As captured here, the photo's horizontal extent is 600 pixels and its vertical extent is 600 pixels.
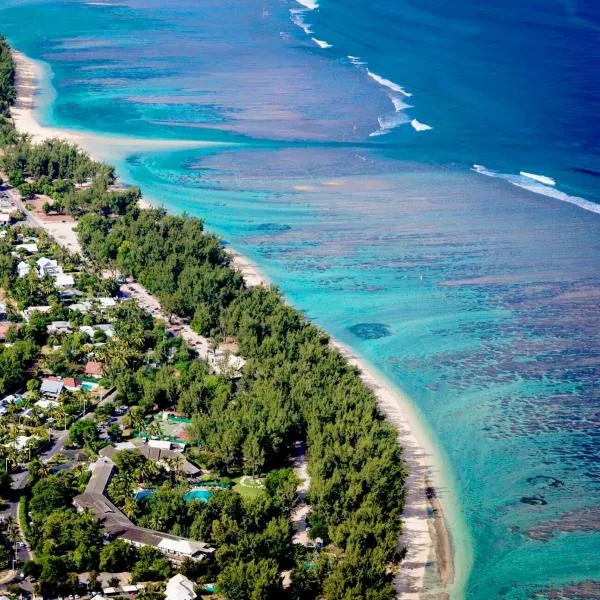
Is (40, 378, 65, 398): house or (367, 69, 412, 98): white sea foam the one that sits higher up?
(367, 69, 412, 98): white sea foam

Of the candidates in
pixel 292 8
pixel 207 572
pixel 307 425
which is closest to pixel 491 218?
pixel 307 425

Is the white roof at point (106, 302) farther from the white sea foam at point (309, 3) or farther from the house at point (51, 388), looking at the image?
the white sea foam at point (309, 3)

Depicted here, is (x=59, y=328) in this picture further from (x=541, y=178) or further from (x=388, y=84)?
(x=388, y=84)

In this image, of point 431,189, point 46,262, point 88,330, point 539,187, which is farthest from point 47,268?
point 539,187

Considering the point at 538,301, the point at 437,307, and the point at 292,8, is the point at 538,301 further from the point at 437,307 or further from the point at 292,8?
the point at 292,8

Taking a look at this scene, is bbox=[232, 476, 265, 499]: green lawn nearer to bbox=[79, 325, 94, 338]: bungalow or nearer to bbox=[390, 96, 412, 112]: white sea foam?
bbox=[79, 325, 94, 338]: bungalow

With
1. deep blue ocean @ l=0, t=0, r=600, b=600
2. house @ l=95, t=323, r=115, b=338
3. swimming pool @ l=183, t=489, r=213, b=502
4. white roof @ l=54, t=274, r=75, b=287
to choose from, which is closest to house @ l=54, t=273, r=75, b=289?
white roof @ l=54, t=274, r=75, b=287
